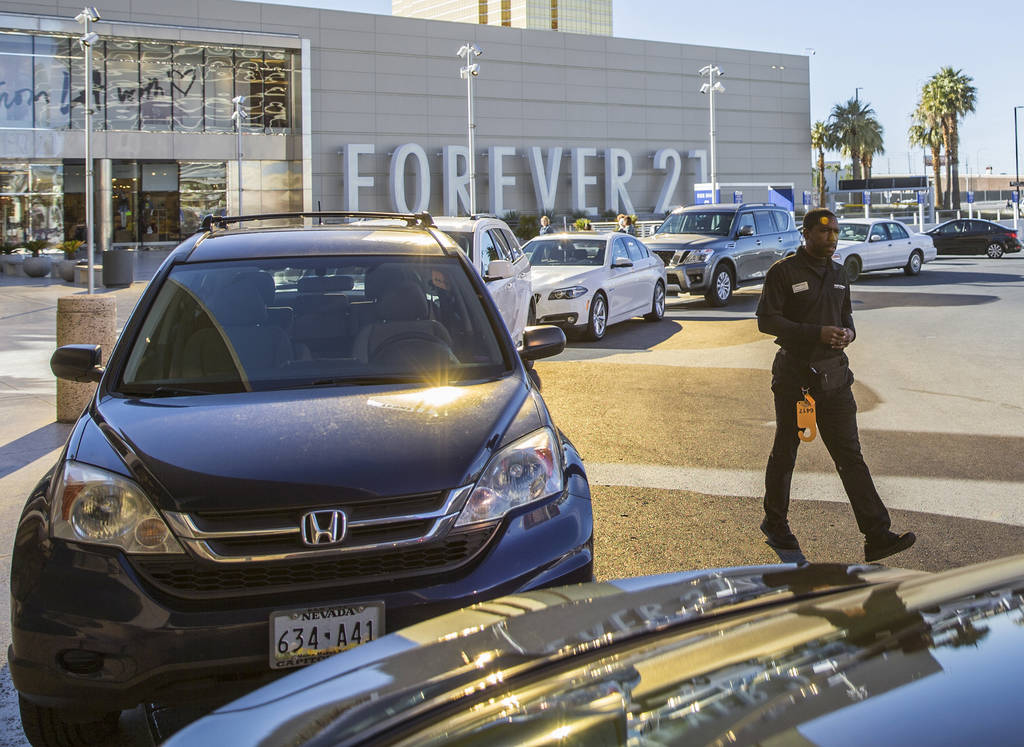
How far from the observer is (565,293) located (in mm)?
16656

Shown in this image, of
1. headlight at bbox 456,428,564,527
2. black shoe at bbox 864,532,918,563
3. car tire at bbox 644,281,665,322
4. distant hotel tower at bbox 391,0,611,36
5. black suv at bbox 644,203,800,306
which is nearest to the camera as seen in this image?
headlight at bbox 456,428,564,527

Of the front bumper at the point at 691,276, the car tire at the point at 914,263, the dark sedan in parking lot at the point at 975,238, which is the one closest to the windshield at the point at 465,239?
the front bumper at the point at 691,276

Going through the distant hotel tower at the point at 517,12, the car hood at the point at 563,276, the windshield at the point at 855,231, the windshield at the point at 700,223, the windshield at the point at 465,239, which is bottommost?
the car hood at the point at 563,276

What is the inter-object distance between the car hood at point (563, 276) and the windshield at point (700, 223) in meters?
6.32

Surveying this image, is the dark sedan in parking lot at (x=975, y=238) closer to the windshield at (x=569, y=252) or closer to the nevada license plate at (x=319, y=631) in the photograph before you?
the windshield at (x=569, y=252)

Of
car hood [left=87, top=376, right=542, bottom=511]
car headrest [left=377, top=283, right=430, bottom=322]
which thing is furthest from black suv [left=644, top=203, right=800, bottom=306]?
car hood [left=87, top=376, right=542, bottom=511]

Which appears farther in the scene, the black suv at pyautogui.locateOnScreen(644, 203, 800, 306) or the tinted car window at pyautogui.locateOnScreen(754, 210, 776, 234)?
the tinted car window at pyautogui.locateOnScreen(754, 210, 776, 234)

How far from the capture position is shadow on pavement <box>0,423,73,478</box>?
8.39 m

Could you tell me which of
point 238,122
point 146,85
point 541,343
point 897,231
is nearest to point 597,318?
point 541,343

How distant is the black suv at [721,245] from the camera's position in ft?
72.2

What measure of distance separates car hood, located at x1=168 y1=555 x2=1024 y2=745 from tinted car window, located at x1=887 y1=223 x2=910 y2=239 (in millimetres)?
28374

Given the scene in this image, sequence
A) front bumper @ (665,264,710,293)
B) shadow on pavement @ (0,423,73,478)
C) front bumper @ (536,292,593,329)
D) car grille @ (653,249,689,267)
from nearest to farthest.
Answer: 1. shadow on pavement @ (0,423,73,478)
2. front bumper @ (536,292,593,329)
3. front bumper @ (665,264,710,293)
4. car grille @ (653,249,689,267)

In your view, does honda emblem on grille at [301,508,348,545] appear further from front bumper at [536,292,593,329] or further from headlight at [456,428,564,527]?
front bumper at [536,292,593,329]

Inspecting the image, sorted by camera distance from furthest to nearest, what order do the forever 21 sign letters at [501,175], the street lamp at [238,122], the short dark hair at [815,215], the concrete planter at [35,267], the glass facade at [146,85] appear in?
the forever 21 sign letters at [501,175] < the street lamp at [238,122] < the glass facade at [146,85] < the concrete planter at [35,267] < the short dark hair at [815,215]
